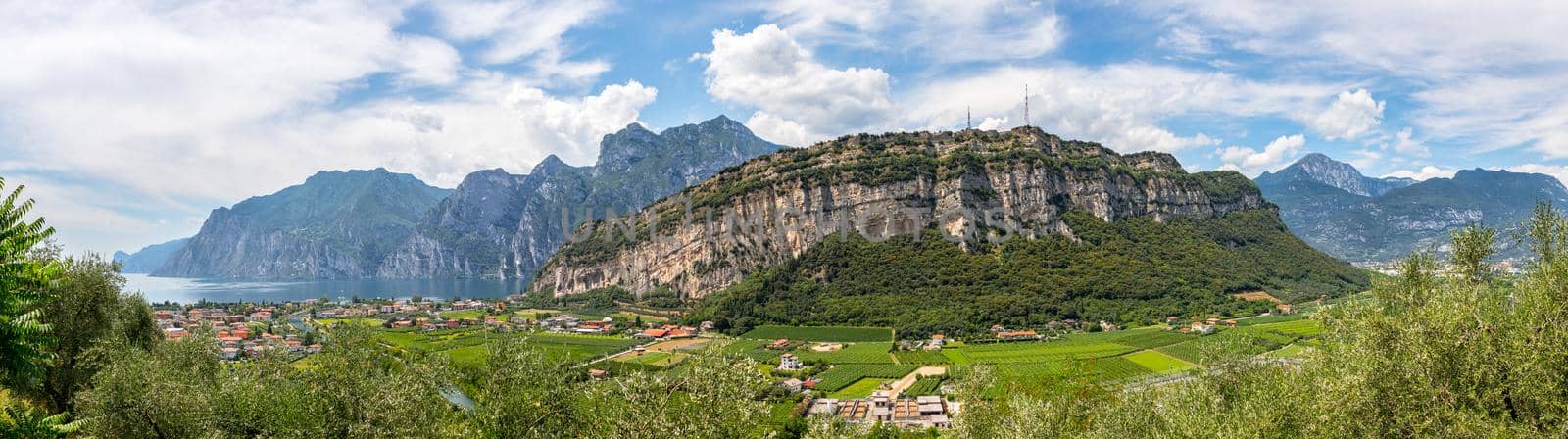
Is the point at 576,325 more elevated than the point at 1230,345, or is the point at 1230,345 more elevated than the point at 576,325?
the point at 1230,345

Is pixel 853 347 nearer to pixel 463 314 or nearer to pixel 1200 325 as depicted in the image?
pixel 1200 325

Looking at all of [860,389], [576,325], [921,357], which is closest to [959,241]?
[921,357]

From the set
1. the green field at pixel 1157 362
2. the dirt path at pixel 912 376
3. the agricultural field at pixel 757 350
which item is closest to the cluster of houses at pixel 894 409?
the dirt path at pixel 912 376

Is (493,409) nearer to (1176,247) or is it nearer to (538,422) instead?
(538,422)

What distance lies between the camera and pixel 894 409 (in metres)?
48.2

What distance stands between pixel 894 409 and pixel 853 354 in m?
22.6

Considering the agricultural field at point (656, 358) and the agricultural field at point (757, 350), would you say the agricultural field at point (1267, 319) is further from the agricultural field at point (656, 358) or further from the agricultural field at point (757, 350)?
the agricultural field at point (656, 358)

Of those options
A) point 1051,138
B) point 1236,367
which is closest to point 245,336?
point 1236,367

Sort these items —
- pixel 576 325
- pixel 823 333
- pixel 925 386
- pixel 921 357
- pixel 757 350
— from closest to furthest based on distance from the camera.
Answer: pixel 925 386 → pixel 921 357 → pixel 757 350 → pixel 823 333 → pixel 576 325

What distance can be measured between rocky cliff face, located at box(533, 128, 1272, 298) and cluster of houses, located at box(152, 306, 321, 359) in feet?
200

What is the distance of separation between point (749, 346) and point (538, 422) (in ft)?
206

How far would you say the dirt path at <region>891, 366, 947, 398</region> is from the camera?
54994 mm

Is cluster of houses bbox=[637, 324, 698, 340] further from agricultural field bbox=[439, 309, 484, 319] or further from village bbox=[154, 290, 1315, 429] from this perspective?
agricultural field bbox=[439, 309, 484, 319]

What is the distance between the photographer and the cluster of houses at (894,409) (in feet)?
146
